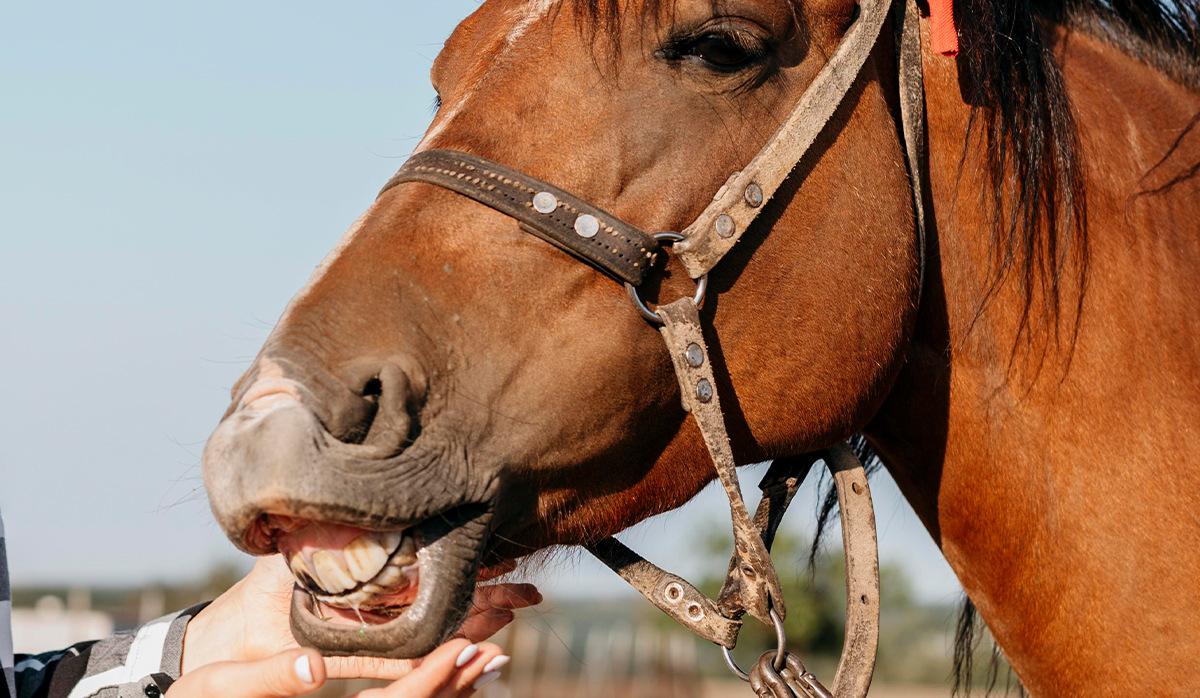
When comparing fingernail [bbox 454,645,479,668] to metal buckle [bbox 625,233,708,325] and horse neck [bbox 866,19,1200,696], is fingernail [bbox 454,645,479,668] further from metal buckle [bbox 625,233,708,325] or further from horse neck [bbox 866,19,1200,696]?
horse neck [bbox 866,19,1200,696]

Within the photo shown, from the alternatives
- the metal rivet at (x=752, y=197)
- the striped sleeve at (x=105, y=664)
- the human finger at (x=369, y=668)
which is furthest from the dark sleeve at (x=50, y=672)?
the metal rivet at (x=752, y=197)

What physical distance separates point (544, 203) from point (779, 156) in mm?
558

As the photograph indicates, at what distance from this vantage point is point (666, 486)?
7.32 ft

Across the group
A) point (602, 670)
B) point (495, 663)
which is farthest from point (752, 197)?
point (602, 670)

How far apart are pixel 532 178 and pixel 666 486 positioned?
747 millimetres

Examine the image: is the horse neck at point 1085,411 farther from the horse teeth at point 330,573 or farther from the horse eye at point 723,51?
the horse teeth at point 330,573

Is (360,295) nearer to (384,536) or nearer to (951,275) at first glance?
(384,536)

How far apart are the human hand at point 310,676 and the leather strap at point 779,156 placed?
922 mm

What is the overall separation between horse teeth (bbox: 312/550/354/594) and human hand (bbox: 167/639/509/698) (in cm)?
13

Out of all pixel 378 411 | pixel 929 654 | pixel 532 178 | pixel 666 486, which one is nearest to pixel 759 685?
pixel 666 486

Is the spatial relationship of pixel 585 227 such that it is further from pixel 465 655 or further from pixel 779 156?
pixel 465 655

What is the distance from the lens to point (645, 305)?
212 cm

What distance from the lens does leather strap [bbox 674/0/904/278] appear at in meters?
2.13

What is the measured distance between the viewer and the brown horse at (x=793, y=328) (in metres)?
1.92
